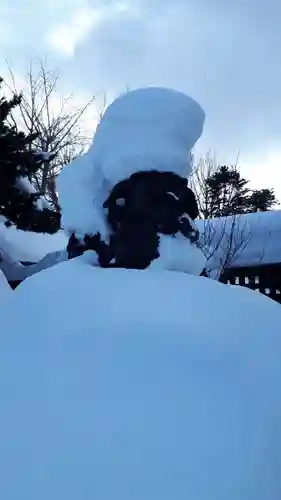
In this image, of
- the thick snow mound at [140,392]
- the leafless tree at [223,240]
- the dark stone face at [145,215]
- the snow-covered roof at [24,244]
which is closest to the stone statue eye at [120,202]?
the dark stone face at [145,215]

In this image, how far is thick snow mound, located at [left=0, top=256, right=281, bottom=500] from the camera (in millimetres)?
1676

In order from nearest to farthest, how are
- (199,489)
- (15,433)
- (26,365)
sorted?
(199,489), (15,433), (26,365)

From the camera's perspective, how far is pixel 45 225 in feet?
19.6

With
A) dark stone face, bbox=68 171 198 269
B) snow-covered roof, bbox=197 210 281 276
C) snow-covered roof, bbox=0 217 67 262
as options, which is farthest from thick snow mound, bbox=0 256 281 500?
snow-covered roof, bbox=197 210 281 276

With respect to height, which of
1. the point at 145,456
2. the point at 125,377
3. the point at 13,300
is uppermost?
the point at 13,300

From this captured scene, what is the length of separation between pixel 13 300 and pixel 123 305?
53cm

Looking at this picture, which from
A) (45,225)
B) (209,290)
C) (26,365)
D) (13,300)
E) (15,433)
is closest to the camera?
(15,433)

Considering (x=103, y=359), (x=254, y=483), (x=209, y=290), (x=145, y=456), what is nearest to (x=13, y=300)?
(x=103, y=359)

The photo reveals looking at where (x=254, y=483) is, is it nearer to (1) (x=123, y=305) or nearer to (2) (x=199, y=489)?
(2) (x=199, y=489)

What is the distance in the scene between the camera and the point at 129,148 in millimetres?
2416

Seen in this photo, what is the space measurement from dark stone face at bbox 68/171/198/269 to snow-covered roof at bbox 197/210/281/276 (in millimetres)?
5497

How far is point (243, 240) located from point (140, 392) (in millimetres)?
7196

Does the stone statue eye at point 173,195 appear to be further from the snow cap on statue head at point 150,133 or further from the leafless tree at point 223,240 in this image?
the leafless tree at point 223,240

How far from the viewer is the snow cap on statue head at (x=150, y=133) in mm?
2398
